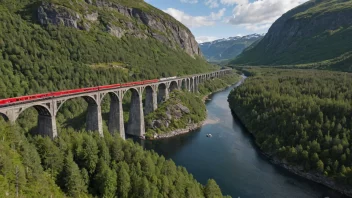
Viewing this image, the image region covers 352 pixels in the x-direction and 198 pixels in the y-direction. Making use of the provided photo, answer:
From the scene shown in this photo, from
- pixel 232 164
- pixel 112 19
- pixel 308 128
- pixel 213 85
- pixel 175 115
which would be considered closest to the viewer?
pixel 232 164

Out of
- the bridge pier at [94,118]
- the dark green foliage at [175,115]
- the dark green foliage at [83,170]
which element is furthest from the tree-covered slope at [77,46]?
the dark green foliage at [83,170]

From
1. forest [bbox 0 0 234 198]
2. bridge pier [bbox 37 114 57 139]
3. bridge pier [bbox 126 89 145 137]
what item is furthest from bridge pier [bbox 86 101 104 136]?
bridge pier [bbox 126 89 145 137]

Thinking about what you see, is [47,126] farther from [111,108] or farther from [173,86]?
[173,86]

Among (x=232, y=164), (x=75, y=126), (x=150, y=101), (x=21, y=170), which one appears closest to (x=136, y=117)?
(x=150, y=101)

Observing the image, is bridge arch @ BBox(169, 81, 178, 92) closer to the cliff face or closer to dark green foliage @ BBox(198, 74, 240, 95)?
dark green foliage @ BBox(198, 74, 240, 95)

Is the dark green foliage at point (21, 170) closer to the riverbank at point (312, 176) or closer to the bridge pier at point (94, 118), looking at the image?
the bridge pier at point (94, 118)

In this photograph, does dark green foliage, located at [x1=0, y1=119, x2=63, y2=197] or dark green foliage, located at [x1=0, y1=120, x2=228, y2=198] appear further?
dark green foliage, located at [x1=0, y1=120, x2=228, y2=198]

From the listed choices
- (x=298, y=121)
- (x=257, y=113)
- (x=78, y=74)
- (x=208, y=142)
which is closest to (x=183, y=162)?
(x=208, y=142)
